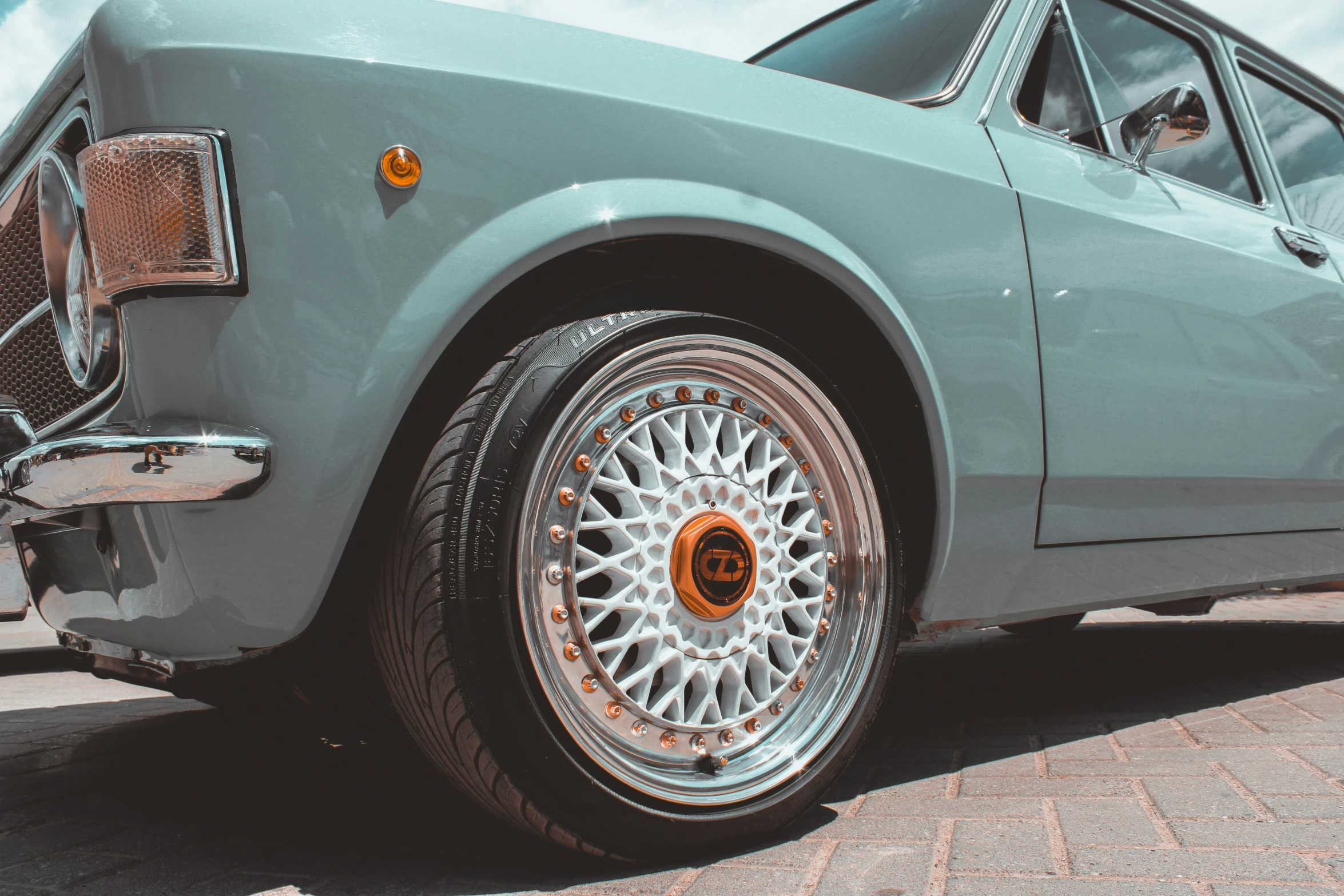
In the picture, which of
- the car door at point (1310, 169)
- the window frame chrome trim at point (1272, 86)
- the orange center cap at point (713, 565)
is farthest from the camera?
the window frame chrome trim at point (1272, 86)

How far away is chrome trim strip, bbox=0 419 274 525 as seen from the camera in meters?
1.21

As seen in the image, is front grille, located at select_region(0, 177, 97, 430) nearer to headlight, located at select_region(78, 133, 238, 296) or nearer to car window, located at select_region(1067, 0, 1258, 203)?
headlight, located at select_region(78, 133, 238, 296)

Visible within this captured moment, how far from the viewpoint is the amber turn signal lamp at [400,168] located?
1.32 meters

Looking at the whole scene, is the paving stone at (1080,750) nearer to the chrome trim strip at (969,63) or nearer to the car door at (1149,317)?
the car door at (1149,317)

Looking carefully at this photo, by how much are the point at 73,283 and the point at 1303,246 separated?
2956mm

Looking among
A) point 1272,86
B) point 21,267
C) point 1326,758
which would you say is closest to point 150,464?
point 21,267

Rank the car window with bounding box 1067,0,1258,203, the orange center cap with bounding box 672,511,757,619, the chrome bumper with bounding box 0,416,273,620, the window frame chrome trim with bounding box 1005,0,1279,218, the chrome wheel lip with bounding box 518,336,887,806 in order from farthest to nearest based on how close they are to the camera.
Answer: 1. the car window with bounding box 1067,0,1258,203
2. the window frame chrome trim with bounding box 1005,0,1279,218
3. the orange center cap with bounding box 672,511,757,619
4. the chrome wheel lip with bounding box 518,336,887,806
5. the chrome bumper with bounding box 0,416,273,620

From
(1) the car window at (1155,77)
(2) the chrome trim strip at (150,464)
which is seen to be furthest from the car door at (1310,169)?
(2) the chrome trim strip at (150,464)

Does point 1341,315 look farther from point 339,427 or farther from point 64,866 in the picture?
point 64,866

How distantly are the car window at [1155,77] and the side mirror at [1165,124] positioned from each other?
2.2 inches

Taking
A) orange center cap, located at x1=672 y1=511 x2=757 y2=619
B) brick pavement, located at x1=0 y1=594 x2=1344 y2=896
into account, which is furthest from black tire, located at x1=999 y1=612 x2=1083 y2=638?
orange center cap, located at x1=672 y1=511 x2=757 y2=619

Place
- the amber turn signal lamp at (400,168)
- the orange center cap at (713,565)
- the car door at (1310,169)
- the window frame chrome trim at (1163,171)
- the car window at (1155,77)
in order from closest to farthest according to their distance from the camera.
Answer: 1. the amber turn signal lamp at (400,168)
2. the orange center cap at (713,565)
3. the window frame chrome trim at (1163,171)
4. the car window at (1155,77)
5. the car door at (1310,169)

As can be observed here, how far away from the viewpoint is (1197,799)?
1.73 meters

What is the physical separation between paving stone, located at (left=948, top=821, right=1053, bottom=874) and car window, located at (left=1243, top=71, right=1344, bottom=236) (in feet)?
8.00
